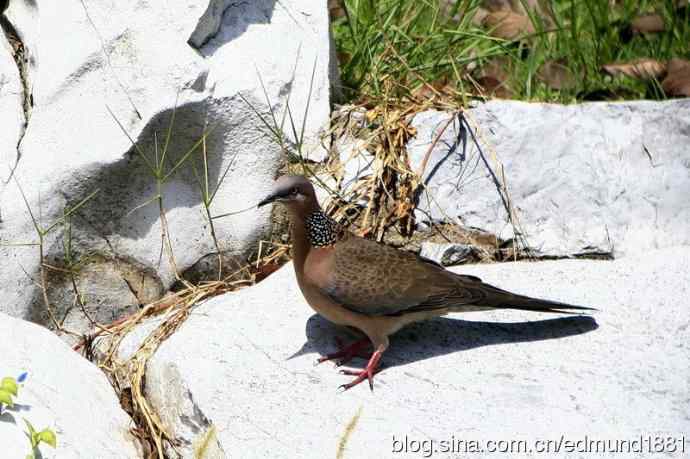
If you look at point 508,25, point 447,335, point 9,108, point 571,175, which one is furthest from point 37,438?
point 508,25

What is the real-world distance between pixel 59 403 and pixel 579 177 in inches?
95.5

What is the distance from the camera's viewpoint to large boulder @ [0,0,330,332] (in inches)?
165

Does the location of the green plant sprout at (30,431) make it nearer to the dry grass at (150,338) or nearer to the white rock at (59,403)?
the white rock at (59,403)

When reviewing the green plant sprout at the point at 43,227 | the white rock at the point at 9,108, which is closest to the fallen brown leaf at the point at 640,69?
the green plant sprout at the point at 43,227

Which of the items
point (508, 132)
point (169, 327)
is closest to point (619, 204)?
point (508, 132)

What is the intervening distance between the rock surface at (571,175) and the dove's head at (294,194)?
2.62ft

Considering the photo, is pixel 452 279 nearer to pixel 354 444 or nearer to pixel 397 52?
pixel 354 444

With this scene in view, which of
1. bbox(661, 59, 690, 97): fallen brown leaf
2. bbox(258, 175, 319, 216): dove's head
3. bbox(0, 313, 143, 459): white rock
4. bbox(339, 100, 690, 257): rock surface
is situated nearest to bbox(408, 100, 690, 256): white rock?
bbox(339, 100, 690, 257): rock surface

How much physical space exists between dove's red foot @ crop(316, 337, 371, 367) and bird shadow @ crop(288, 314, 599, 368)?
0.02m

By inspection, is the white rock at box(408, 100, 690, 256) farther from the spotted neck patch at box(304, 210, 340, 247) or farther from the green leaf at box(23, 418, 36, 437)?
the green leaf at box(23, 418, 36, 437)

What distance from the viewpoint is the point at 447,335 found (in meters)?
3.82

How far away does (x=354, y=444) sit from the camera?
125 inches

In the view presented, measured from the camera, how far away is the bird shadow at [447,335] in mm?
3725

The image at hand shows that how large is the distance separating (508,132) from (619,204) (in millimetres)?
590
